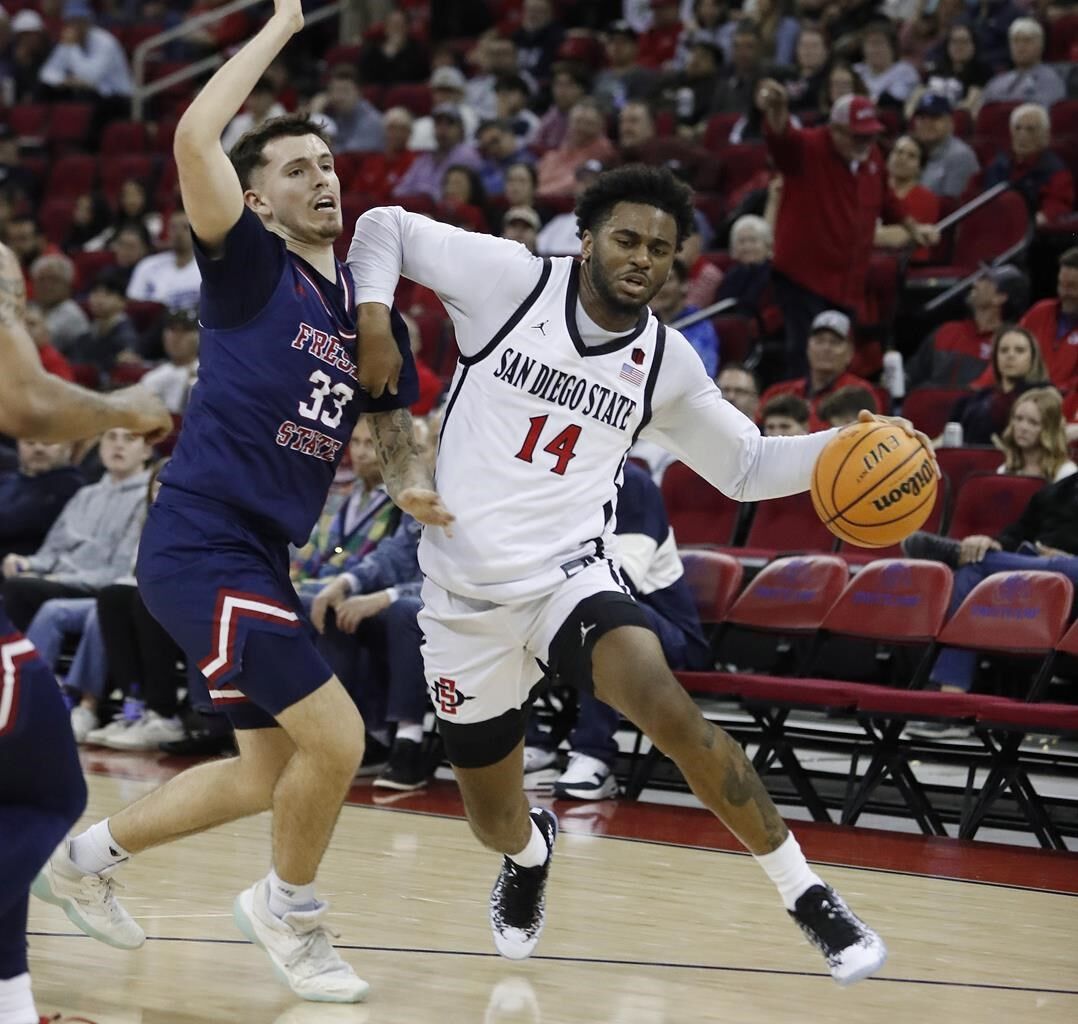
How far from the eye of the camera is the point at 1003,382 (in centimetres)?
873

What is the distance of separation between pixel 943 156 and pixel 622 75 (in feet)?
11.8

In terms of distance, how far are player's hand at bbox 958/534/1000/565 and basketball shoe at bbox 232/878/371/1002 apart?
4142 millimetres

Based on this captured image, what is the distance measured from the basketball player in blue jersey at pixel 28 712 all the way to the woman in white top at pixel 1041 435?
5626mm

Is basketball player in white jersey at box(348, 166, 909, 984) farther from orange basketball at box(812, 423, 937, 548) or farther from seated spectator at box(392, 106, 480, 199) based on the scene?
seated spectator at box(392, 106, 480, 199)

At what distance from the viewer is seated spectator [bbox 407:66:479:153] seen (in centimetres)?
1432

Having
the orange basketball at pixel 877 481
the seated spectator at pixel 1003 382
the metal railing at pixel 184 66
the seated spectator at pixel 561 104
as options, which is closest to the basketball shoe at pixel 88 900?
the orange basketball at pixel 877 481

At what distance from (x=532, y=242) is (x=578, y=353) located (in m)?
7.13

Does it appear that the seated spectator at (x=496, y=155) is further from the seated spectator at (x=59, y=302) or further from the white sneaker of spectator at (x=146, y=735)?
the white sneaker of spectator at (x=146, y=735)

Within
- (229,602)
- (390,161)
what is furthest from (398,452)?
(390,161)

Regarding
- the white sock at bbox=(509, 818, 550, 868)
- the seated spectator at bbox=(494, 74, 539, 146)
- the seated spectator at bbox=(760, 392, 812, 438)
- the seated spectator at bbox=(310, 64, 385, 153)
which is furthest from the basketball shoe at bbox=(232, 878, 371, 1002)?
the seated spectator at bbox=(310, 64, 385, 153)

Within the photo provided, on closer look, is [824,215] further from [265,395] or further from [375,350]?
[265,395]

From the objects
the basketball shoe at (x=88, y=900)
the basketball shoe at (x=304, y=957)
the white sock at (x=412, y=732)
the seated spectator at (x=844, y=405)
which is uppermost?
the seated spectator at (x=844, y=405)

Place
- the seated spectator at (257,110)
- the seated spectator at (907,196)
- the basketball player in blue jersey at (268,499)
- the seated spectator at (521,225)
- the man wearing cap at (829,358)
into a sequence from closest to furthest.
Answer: the basketball player in blue jersey at (268,499)
the man wearing cap at (829,358)
the seated spectator at (907,196)
the seated spectator at (521,225)
the seated spectator at (257,110)

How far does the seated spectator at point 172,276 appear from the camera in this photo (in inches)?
522
